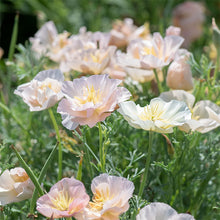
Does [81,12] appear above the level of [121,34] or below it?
below

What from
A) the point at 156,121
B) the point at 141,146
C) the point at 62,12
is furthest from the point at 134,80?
the point at 62,12

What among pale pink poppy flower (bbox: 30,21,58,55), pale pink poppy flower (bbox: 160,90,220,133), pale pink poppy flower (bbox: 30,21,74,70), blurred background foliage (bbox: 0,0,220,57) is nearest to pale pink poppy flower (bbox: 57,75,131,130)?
pale pink poppy flower (bbox: 160,90,220,133)

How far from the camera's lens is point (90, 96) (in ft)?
1.76

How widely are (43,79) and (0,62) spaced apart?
37 cm

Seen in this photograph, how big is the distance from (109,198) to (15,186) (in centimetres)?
12

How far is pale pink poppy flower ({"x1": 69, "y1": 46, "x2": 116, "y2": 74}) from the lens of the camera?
67cm

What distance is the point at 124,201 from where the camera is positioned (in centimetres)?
46

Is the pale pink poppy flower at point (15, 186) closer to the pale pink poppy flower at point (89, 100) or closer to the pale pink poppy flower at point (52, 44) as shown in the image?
the pale pink poppy flower at point (89, 100)

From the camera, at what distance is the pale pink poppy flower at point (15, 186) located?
0.52 meters

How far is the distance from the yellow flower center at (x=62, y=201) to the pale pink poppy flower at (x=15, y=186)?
0.20 feet

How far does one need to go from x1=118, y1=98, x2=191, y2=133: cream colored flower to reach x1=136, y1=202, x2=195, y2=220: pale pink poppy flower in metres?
0.09

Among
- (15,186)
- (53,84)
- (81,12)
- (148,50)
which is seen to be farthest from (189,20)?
(15,186)

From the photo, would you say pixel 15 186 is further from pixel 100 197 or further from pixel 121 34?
pixel 121 34

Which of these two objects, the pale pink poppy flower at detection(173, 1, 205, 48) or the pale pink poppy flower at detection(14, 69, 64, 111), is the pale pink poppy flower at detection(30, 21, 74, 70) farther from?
the pale pink poppy flower at detection(173, 1, 205, 48)
